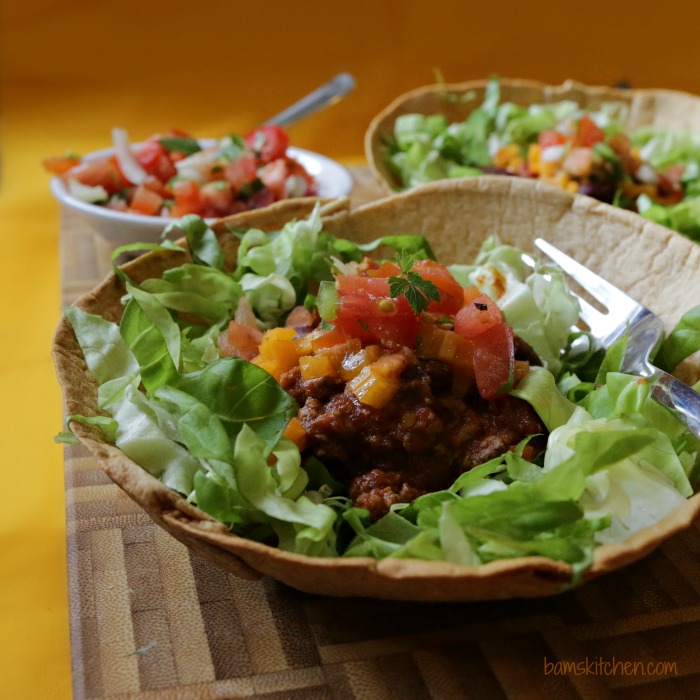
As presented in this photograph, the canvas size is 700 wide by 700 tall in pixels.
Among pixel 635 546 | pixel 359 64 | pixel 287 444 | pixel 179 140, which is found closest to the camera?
pixel 635 546

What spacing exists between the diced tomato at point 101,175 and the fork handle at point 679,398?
115 inches

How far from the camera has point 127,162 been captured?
4426mm

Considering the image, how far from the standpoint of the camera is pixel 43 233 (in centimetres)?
498

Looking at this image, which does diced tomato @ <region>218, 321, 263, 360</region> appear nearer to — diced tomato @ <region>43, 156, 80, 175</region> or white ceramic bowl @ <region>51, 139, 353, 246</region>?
white ceramic bowl @ <region>51, 139, 353, 246</region>

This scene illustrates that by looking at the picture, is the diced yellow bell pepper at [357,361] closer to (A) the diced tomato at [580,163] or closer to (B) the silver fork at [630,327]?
(B) the silver fork at [630,327]

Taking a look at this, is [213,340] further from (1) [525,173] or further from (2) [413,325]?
(1) [525,173]

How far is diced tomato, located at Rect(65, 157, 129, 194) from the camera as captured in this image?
4.33 m

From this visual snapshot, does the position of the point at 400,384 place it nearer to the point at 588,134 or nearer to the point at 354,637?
the point at 354,637

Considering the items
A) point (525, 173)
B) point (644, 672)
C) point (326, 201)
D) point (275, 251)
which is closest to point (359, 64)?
point (525, 173)

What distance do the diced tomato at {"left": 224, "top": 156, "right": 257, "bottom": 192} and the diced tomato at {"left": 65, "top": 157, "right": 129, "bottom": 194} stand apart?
539 mm

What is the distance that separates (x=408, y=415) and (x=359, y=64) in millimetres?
6349

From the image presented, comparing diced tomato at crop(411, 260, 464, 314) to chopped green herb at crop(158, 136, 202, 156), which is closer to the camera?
diced tomato at crop(411, 260, 464, 314)

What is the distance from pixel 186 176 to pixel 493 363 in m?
2.43

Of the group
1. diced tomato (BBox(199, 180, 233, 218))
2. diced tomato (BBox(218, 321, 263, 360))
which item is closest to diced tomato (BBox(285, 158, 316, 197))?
diced tomato (BBox(199, 180, 233, 218))
